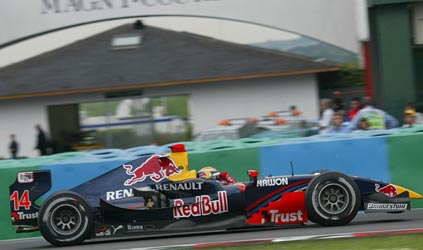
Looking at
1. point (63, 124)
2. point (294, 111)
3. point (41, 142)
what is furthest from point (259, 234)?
point (63, 124)

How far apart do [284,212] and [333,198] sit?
0.54 m

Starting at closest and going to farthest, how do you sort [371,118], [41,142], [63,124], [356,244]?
[356,244] < [371,118] < [41,142] < [63,124]

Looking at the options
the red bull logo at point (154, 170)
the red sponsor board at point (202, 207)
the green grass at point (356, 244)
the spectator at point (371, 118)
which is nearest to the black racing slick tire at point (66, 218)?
the red bull logo at point (154, 170)

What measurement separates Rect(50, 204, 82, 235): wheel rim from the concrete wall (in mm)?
13517

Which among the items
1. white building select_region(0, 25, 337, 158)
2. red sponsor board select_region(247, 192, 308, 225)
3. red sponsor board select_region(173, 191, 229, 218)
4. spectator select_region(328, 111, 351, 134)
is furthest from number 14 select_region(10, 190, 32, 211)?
white building select_region(0, 25, 337, 158)

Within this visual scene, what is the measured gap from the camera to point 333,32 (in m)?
21.8

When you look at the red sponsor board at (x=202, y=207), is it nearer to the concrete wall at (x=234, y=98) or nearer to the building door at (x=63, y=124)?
the concrete wall at (x=234, y=98)

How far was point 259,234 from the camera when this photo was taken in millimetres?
9578

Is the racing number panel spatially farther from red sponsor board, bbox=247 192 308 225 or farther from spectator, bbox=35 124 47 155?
spectator, bbox=35 124 47 155

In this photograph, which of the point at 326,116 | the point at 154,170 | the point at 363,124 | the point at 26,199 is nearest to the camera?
the point at 154,170

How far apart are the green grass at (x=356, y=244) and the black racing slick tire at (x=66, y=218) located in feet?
→ 5.61

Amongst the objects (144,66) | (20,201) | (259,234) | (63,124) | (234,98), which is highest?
(144,66)

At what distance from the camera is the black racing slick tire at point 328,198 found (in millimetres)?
9555

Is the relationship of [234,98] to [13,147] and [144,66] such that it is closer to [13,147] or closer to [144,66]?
[144,66]
